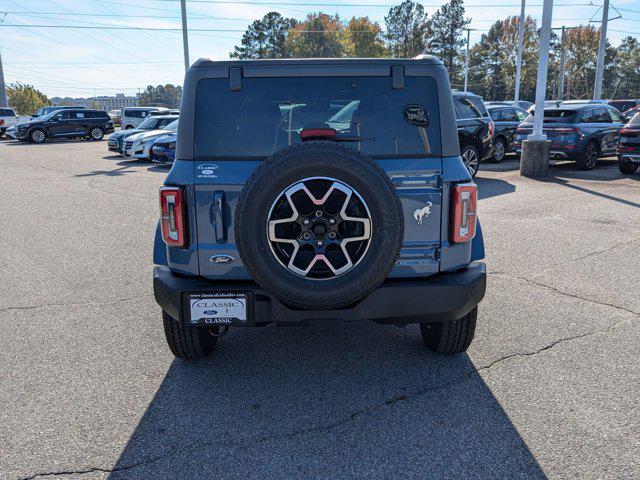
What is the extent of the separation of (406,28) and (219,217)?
85606 millimetres

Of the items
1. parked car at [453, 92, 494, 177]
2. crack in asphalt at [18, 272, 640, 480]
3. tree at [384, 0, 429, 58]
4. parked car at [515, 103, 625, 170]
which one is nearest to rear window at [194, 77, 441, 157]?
crack in asphalt at [18, 272, 640, 480]

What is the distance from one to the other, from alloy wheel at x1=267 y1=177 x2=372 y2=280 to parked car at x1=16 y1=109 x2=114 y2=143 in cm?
3045

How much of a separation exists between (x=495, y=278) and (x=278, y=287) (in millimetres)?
3394

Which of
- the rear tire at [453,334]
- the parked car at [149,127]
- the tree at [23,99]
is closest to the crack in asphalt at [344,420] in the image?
the rear tire at [453,334]

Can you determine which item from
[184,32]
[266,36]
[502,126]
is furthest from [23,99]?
[502,126]

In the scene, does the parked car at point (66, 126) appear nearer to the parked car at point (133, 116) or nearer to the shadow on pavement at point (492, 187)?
the parked car at point (133, 116)

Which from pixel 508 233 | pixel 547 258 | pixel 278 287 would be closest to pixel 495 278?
pixel 547 258

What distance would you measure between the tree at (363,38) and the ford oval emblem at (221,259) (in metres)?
83.6

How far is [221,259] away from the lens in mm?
3090

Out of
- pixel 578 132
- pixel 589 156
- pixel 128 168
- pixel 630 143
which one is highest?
pixel 578 132

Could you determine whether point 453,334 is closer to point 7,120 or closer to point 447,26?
point 7,120

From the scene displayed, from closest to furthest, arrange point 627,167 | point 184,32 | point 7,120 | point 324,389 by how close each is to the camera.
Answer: point 324,389 < point 627,167 < point 184,32 < point 7,120

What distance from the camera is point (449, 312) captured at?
3061mm

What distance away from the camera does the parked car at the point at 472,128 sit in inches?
484
